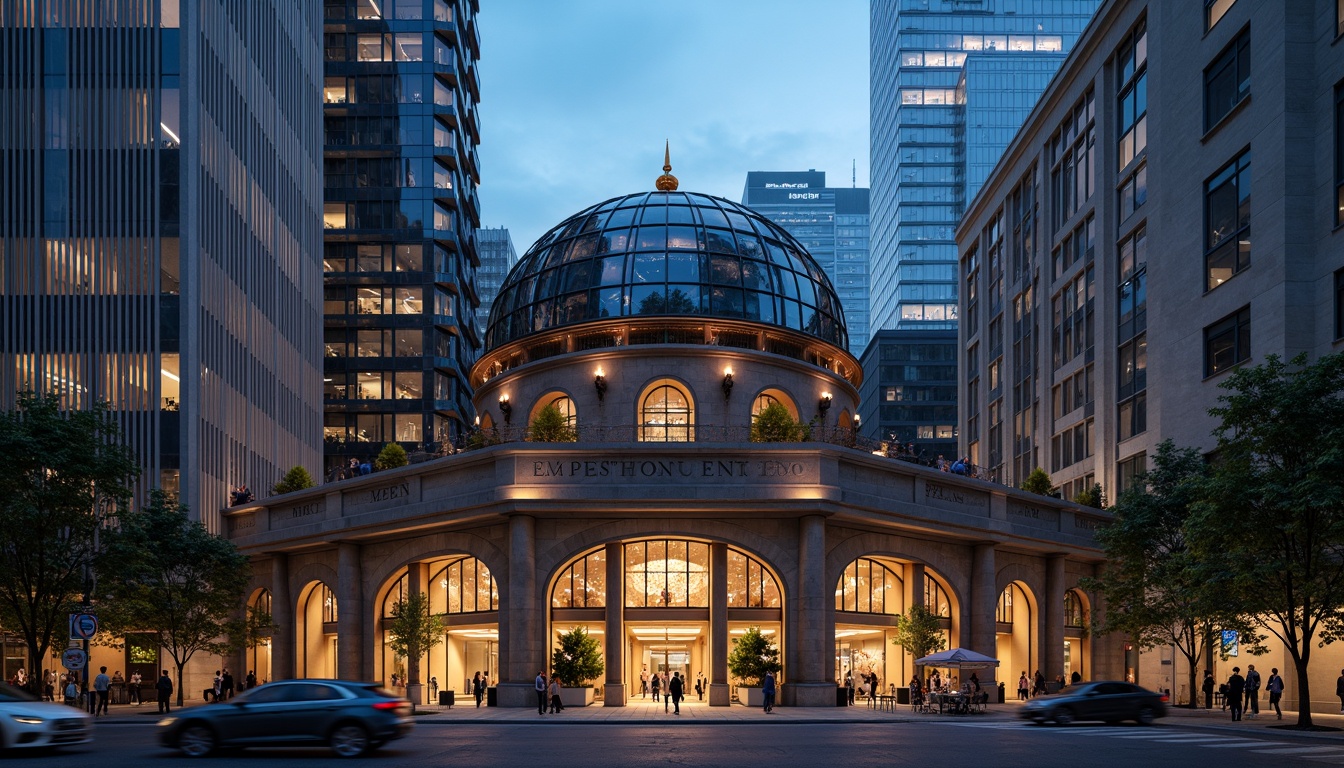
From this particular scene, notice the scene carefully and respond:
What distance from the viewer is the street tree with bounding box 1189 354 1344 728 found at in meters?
30.2

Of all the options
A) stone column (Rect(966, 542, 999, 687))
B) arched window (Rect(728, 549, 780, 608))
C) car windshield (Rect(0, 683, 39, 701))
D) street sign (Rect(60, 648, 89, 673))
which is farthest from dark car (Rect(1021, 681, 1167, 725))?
street sign (Rect(60, 648, 89, 673))

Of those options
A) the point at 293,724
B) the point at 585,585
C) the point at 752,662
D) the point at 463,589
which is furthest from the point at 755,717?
the point at 293,724

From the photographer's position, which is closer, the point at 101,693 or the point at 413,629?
the point at 413,629

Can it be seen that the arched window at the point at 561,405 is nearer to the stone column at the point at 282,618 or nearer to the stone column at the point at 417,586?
the stone column at the point at 417,586

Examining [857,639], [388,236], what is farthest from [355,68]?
[857,639]

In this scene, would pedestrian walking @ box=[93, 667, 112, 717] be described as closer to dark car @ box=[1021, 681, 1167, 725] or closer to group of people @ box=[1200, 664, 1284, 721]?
dark car @ box=[1021, 681, 1167, 725]

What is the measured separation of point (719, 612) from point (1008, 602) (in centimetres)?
1523

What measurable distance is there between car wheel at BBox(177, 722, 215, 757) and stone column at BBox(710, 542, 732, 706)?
22.2 m

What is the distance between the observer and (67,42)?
53594 millimetres

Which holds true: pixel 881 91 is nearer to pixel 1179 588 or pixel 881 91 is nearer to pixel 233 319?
pixel 233 319

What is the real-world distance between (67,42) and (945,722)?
4623 centimetres

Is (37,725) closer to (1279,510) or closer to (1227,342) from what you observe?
(1279,510)

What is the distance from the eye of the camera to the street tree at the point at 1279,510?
30219 mm

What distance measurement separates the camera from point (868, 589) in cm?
4475
